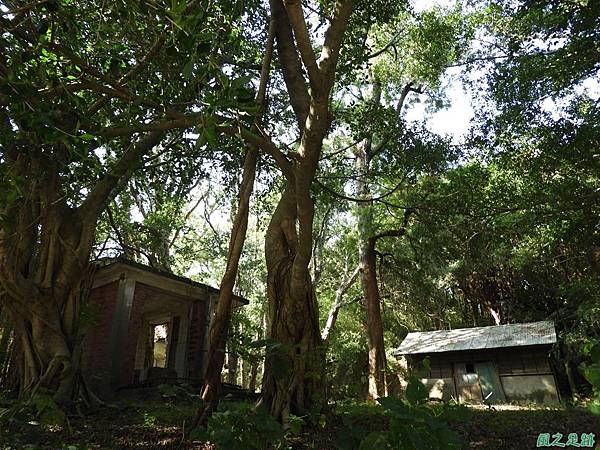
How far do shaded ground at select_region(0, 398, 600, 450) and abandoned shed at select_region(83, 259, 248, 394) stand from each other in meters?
2.91

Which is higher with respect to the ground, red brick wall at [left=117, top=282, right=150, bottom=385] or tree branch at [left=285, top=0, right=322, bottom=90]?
tree branch at [left=285, top=0, right=322, bottom=90]

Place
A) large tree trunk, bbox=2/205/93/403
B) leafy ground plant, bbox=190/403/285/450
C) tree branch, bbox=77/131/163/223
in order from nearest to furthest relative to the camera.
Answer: leafy ground plant, bbox=190/403/285/450 < large tree trunk, bbox=2/205/93/403 < tree branch, bbox=77/131/163/223

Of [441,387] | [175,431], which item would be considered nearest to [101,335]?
[175,431]

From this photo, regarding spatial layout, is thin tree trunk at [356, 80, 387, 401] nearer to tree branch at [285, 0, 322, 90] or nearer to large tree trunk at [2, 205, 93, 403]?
large tree trunk at [2, 205, 93, 403]

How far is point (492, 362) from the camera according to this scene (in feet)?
48.8

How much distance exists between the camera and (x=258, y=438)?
2326 mm

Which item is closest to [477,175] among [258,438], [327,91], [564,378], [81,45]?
[327,91]

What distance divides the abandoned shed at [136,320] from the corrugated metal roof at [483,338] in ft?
26.2

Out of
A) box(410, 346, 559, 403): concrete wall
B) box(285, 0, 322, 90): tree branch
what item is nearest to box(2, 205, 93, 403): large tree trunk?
box(285, 0, 322, 90): tree branch

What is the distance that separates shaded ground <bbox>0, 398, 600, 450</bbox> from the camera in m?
3.68

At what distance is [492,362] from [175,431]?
1348cm

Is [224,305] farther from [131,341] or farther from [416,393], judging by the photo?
[131,341]

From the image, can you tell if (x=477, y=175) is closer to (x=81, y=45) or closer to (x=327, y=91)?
(x=327, y=91)

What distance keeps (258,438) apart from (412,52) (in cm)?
1444
